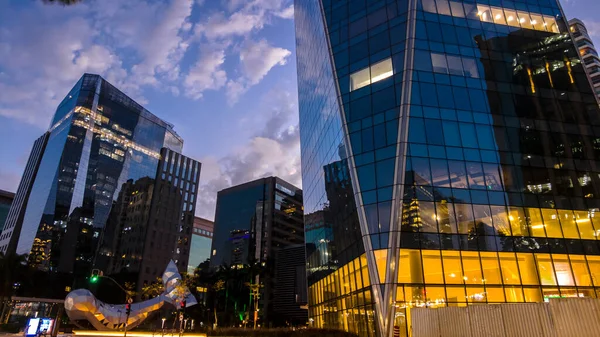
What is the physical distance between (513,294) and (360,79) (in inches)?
917

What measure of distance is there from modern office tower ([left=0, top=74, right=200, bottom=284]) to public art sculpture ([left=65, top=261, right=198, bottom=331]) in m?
94.5

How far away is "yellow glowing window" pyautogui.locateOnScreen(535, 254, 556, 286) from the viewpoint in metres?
31.1

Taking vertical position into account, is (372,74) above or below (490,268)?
above

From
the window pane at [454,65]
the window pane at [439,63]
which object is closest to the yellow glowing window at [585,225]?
the window pane at [454,65]

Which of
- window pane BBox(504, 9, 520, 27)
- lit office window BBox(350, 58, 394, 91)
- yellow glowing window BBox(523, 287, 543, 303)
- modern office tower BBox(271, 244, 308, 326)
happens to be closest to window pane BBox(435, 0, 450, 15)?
window pane BBox(504, 9, 520, 27)

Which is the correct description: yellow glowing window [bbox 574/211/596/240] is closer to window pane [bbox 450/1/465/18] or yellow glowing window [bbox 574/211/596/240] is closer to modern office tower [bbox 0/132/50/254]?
window pane [bbox 450/1/465/18]

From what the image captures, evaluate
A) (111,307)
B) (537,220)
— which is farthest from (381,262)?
(111,307)

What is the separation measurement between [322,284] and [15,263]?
58.9 meters

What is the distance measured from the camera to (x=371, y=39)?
39.7 meters

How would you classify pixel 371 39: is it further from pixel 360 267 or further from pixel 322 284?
pixel 322 284

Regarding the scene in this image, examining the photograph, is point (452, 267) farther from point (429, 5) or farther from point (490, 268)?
point (429, 5)

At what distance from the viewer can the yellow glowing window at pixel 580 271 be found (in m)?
31.6

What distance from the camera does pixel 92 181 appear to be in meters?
141

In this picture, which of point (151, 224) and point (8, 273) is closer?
point (8, 273)
